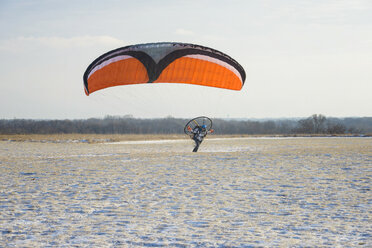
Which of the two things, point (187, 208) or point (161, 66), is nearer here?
point (187, 208)

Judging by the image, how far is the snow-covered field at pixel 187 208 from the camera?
21.0 feet

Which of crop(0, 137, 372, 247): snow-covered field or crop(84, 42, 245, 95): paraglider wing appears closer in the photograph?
crop(0, 137, 372, 247): snow-covered field

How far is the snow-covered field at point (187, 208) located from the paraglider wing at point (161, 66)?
13.3 ft

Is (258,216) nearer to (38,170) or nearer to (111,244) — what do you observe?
(111,244)

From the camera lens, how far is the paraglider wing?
15.5m

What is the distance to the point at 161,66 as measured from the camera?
15758 mm

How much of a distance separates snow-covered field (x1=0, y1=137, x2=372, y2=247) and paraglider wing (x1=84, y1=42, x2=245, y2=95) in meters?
4.06

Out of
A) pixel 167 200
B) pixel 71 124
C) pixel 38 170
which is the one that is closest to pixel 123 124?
pixel 71 124

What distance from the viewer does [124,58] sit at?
15.4 m

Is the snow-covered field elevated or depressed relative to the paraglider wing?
depressed

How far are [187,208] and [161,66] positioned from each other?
838 cm

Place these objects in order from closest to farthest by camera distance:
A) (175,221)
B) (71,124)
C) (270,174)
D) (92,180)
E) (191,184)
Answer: (175,221) → (191,184) → (92,180) → (270,174) → (71,124)

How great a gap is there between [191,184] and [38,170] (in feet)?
25.2

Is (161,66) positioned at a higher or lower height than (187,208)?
higher
